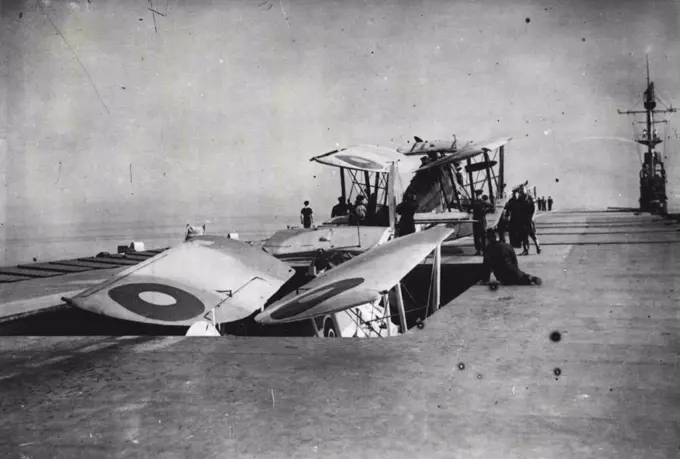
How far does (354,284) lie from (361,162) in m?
9.38

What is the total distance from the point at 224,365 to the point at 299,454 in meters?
2.09

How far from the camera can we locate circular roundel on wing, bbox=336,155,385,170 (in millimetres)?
14250

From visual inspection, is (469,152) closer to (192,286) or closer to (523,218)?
(523,218)

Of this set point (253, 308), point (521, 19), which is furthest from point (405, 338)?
point (521, 19)

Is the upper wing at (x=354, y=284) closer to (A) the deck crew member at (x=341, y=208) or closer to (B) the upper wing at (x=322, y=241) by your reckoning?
(B) the upper wing at (x=322, y=241)

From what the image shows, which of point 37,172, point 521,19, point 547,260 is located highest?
point 521,19

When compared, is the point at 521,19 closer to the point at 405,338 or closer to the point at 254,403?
the point at 405,338

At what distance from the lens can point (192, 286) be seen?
5.80 metres

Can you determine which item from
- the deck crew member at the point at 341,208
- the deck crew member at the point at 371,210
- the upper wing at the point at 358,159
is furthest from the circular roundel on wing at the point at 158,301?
the deck crew member at the point at 341,208

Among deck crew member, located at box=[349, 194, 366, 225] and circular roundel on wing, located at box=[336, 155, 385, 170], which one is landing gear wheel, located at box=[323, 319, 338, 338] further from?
circular roundel on wing, located at box=[336, 155, 385, 170]

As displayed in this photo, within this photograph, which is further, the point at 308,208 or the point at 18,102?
the point at 308,208

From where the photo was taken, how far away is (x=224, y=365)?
16.5 feet

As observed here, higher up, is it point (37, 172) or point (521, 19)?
point (521, 19)

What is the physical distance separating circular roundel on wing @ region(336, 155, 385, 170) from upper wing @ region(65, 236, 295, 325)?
7897 millimetres
